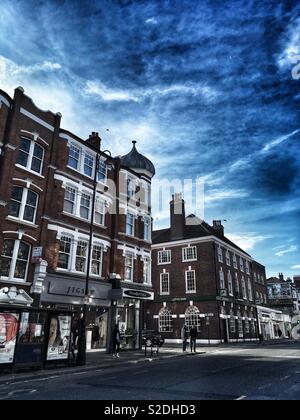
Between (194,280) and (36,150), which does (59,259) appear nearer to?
(36,150)

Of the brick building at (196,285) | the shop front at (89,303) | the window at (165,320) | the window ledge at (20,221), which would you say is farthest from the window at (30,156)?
the window at (165,320)

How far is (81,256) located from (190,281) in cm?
1995

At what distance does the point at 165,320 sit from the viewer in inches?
1537

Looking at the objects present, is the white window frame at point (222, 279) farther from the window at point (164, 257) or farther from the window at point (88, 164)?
the window at point (88, 164)

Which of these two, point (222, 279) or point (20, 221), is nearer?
point (20, 221)

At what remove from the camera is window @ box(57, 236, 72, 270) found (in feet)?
67.6

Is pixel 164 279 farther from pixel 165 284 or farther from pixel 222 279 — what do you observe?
pixel 222 279

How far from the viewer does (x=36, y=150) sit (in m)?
20.7

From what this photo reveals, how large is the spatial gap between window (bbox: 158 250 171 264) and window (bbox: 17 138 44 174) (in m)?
24.2

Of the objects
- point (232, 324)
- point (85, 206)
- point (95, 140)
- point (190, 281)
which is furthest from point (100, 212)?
point (232, 324)

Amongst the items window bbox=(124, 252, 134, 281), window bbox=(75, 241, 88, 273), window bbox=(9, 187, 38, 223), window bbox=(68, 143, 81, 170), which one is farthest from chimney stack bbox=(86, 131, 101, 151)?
window bbox=(124, 252, 134, 281)

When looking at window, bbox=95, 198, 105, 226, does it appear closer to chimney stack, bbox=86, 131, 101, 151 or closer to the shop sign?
chimney stack, bbox=86, 131, 101, 151

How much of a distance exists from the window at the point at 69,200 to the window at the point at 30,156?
2.41 metres
